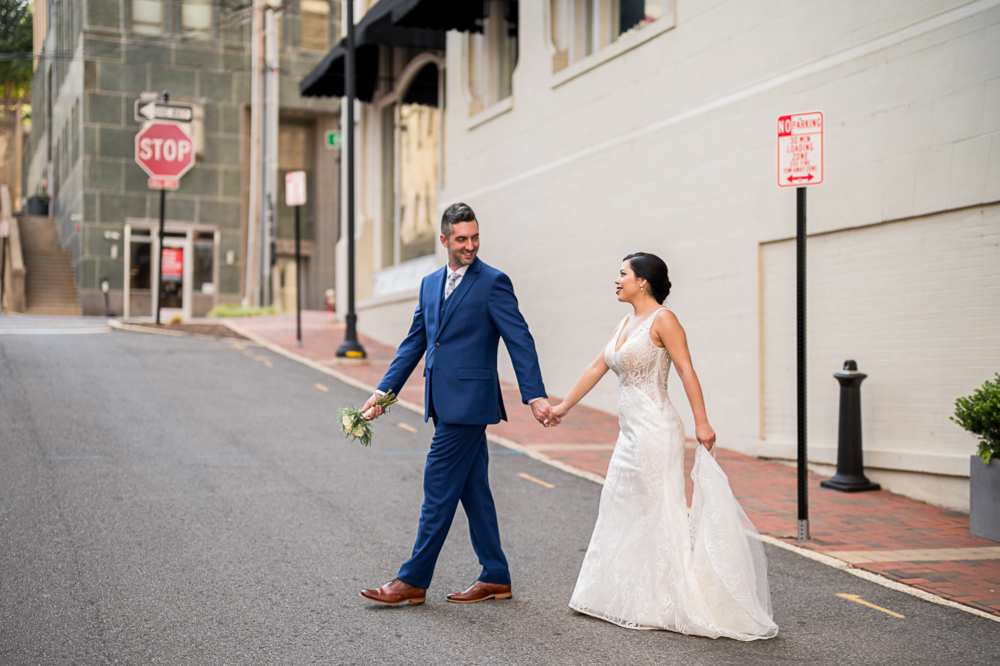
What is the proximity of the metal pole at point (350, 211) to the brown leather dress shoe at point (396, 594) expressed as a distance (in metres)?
11.6

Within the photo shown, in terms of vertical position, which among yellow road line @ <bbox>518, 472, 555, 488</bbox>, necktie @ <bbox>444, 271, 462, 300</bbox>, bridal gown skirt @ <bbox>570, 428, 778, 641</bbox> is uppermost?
necktie @ <bbox>444, 271, 462, 300</bbox>

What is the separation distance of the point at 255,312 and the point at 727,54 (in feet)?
57.6

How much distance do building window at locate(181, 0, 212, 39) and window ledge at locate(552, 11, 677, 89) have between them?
22.6m

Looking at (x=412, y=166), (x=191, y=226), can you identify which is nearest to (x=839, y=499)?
(x=412, y=166)

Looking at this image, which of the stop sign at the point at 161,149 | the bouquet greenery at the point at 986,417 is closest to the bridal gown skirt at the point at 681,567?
the bouquet greenery at the point at 986,417

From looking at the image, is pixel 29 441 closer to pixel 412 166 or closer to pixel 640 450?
pixel 640 450

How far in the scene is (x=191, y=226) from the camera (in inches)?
1294

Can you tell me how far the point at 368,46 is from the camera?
20328 mm

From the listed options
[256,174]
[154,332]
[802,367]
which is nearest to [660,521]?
[802,367]

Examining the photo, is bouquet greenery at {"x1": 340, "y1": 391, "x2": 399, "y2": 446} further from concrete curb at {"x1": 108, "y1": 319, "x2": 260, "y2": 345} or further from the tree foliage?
the tree foliage

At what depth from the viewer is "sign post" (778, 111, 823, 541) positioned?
22.1 feet

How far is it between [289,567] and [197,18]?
3110 cm

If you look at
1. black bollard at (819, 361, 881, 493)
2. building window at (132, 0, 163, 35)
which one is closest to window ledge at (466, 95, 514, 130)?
black bollard at (819, 361, 881, 493)

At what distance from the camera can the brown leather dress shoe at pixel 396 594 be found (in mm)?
5094
